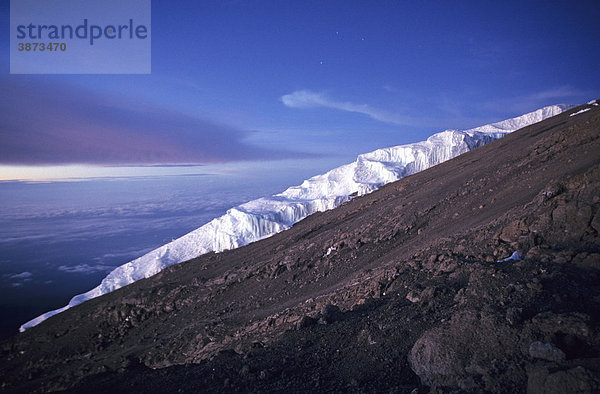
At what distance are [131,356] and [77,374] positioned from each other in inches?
62.0

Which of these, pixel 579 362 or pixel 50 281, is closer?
pixel 579 362

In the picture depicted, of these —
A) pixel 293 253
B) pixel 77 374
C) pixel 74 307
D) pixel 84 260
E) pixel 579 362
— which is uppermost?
pixel 579 362

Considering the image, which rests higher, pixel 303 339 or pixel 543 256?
pixel 543 256

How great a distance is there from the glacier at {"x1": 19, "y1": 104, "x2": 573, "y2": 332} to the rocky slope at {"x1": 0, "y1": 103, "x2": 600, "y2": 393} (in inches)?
235

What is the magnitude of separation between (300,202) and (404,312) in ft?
64.8

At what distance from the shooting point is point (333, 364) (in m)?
3.66

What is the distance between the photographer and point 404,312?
164 inches

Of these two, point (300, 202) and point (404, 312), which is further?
point (300, 202)

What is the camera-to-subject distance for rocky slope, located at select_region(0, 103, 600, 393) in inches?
110

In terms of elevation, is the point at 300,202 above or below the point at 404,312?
above

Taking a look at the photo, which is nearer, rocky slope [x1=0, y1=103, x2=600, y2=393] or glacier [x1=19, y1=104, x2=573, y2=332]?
rocky slope [x1=0, y1=103, x2=600, y2=393]

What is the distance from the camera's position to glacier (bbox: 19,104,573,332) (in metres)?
19.8

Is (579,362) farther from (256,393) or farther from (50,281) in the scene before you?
(50,281)

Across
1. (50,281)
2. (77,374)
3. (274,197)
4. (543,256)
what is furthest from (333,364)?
(50,281)
